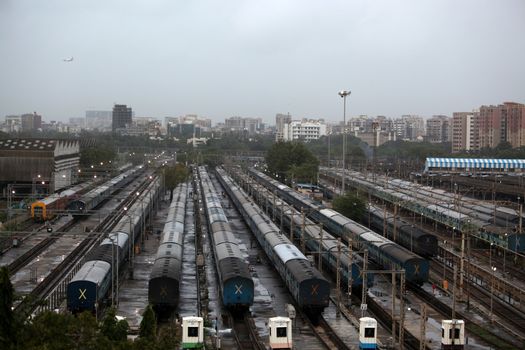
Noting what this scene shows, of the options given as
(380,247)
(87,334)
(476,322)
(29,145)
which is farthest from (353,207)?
(87,334)

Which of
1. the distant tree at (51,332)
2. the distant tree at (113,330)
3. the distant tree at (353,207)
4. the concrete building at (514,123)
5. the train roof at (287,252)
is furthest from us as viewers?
the concrete building at (514,123)

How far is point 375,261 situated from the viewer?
33.0 m

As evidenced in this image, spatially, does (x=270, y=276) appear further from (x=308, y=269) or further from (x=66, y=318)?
(x=66, y=318)

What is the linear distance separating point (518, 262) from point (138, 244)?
20.3 meters

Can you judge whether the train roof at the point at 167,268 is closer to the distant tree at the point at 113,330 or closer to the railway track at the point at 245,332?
the railway track at the point at 245,332

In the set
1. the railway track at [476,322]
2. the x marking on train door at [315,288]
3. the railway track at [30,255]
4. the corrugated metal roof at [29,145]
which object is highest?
the corrugated metal roof at [29,145]

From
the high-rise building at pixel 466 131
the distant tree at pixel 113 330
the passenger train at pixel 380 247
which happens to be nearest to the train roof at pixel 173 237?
the passenger train at pixel 380 247

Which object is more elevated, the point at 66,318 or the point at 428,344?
the point at 66,318

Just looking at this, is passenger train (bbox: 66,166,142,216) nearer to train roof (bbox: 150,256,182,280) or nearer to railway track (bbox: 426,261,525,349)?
train roof (bbox: 150,256,182,280)

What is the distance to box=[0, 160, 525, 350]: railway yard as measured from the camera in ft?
77.3

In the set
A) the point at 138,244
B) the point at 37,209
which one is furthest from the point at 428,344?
the point at 37,209

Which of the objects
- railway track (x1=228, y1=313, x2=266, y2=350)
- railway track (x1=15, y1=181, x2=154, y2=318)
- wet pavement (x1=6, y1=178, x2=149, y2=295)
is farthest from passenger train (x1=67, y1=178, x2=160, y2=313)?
railway track (x1=228, y1=313, x2=266, y2=350)

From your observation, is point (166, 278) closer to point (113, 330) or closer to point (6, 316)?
point (113, 330)

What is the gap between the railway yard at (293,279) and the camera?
23.6m
